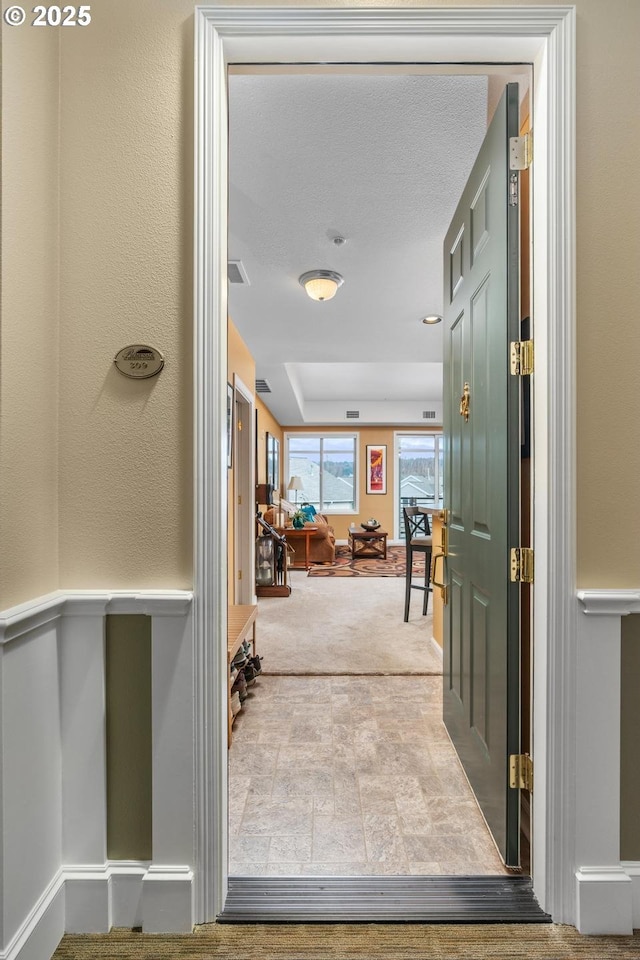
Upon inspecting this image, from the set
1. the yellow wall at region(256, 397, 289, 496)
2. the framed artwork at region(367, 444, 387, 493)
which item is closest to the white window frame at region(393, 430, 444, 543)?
the framed artwork at region(367, 444, 387, 493)

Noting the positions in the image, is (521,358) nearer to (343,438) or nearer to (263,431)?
(263,431)

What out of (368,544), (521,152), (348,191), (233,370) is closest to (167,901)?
(521,152)

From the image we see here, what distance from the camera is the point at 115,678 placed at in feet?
4.42

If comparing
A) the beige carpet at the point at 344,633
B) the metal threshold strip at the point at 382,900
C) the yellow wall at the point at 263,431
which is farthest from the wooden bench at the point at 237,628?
the yellow wall at the point at 263,431

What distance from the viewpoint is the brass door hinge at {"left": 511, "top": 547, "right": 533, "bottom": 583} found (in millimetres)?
1418

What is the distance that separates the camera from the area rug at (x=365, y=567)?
6.99 m

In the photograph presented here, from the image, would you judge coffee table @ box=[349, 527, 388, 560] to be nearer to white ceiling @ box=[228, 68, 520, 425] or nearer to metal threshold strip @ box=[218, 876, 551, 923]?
white ceiling @ box=[228, 68, 520, 425]

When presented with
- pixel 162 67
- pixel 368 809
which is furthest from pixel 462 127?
pixel 368 809

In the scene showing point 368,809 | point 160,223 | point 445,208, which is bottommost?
point 368,809

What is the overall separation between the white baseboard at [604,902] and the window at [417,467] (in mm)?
9432

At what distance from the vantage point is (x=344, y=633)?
407cm

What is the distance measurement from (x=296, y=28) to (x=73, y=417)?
46.8 inches

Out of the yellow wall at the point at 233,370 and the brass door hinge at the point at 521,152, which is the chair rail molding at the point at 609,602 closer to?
the brass door hinge at the point at 521,152

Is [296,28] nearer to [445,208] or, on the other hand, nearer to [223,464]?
[223,464]
